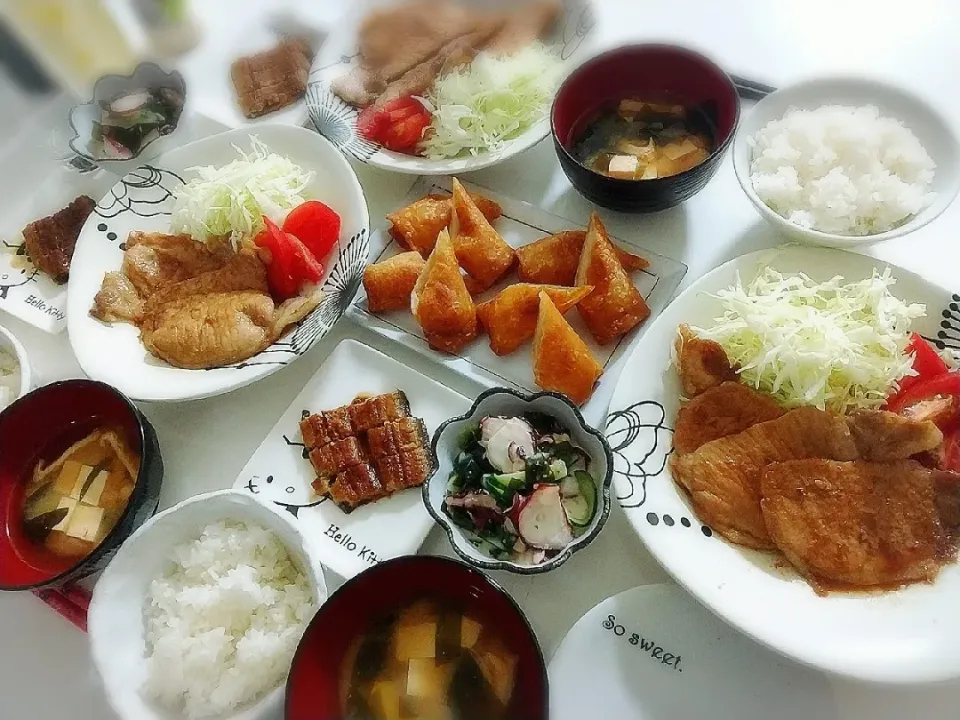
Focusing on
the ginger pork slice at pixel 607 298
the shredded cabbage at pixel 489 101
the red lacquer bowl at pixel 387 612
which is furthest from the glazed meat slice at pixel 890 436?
the shredded cabbage at pixel 489 101

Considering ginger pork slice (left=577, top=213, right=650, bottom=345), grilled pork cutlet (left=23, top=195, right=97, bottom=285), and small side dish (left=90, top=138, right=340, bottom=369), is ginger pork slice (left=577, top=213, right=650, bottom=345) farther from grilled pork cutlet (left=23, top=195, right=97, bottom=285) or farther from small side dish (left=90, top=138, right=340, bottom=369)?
grilled pork cutlet (left=23, top=195, right=97, bottom=285)

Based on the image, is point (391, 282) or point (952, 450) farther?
point (391, 282)

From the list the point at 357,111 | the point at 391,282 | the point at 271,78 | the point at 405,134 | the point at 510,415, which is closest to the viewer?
the point at 510,415

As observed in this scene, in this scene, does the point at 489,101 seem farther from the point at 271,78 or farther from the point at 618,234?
the point at 271,78

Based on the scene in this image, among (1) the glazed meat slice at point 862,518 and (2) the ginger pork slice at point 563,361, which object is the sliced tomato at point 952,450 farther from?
(2) the ginger pork slice at point 563,361

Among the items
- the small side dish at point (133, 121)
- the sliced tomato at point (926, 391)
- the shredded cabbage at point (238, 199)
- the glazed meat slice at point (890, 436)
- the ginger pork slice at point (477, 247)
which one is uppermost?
the small side dish at point (133, 121)

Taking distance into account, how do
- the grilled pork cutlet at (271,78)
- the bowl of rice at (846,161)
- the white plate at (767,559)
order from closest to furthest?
the white plate at (767,559) → the bowl of rice at (846,161) → the grilled pork cutlet at (271,78)

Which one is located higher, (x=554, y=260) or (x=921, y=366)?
(x=554, y=260)

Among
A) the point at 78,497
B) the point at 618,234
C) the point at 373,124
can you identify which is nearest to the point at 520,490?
the point at 618,234
